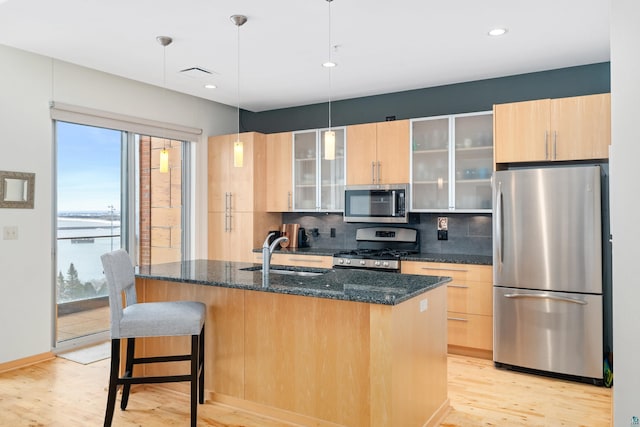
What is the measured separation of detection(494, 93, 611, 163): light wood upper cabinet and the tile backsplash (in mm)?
813

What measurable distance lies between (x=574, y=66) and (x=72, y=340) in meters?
5.24

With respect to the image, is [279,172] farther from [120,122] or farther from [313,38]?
[313,38]

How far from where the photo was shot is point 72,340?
4.36 metres

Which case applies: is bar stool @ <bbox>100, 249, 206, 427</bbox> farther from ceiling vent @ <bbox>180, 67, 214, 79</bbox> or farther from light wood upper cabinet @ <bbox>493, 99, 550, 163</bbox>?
light wood upper cabinet @ <bbox>493, 99, 550, 163</bbox>

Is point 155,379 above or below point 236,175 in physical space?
below

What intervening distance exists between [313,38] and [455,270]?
7.67 feet

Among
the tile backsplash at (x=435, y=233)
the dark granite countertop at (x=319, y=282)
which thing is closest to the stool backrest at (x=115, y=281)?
the dark granite countertop at (x=319, y=282)

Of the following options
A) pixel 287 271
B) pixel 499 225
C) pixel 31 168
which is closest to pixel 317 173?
pixel 287 271

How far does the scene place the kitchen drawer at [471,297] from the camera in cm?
405

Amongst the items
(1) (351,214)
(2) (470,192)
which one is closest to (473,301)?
(2) (470,192)

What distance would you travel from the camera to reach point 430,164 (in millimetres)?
4590

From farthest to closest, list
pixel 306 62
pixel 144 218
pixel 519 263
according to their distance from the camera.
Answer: pixel 144 218 → pixel 306 62 → pixel 519 263

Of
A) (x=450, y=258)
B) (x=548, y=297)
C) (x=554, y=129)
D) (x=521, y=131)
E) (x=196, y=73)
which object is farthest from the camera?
(x=196, y=73)

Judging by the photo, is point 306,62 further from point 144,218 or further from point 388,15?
point 144,218
